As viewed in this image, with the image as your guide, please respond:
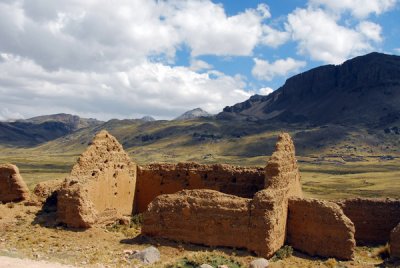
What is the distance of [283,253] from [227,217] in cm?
312

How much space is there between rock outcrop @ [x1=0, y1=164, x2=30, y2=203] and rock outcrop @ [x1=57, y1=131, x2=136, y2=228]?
167 inches

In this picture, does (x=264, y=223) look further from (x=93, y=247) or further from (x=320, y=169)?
(x=320, y=169)

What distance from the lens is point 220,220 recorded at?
21.4 m

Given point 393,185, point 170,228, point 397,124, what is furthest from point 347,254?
point 397,124

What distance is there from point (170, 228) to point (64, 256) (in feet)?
17.1

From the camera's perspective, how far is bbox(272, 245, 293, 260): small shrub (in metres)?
21.2

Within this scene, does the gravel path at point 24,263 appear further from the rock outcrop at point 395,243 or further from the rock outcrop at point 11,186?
the rock outcrop at point 395,243

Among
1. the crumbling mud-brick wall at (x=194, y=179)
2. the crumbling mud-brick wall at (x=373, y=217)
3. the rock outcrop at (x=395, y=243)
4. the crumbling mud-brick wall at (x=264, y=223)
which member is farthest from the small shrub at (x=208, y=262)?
the crumbling mud-brick wall at (x=373, y=217)

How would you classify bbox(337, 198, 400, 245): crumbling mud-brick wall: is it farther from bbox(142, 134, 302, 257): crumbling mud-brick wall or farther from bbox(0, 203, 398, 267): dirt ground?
bbox(142, 134, 302, 257): crumbling mud-brick wall

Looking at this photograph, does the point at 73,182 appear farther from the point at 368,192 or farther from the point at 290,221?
the point at 368,192

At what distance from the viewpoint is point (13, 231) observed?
72.4 ft

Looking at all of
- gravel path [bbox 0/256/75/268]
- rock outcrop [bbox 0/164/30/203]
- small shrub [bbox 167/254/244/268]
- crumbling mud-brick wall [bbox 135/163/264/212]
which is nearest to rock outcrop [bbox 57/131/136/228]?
crumbling mud-brick wall [bbox 135/163/264/212]

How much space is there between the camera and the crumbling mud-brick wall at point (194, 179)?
88.9ft

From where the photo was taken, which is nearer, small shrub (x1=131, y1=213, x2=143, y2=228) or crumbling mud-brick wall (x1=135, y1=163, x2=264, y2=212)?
small shrub (x1=131, y1=213, x2=143, y2=228)
